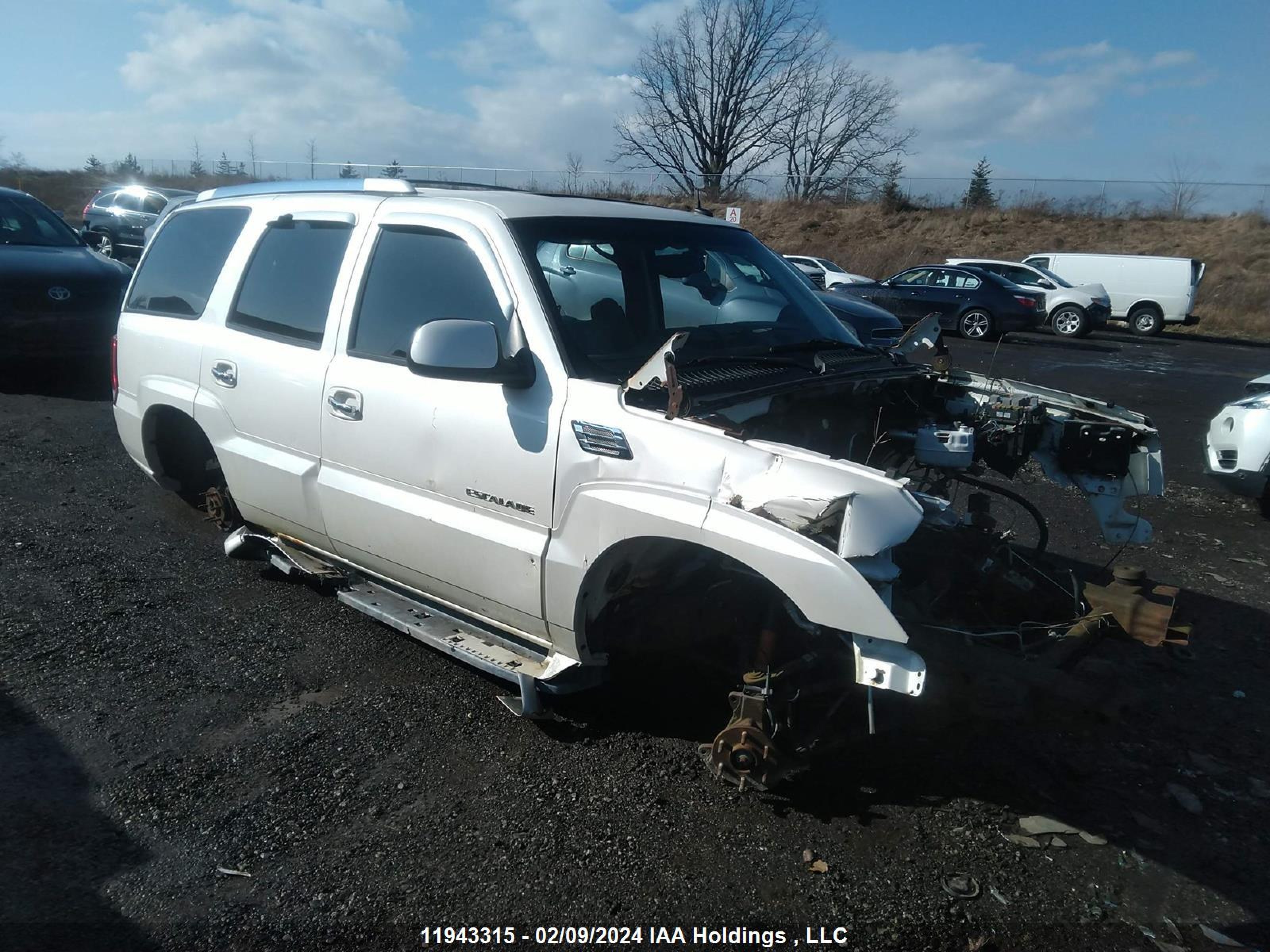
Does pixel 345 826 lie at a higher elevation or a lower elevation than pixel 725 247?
lower

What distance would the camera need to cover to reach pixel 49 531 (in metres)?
5.51

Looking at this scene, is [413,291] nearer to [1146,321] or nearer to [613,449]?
[613,449]

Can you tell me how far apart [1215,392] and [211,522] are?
43.4 feet

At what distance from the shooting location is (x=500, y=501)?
337 cm

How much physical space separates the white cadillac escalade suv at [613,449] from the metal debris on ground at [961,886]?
58cm

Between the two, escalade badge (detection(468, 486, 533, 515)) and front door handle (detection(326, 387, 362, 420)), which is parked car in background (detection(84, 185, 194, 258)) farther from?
escalade badge (detection(468, 486, 533, 515))

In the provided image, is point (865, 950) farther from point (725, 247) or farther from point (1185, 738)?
point (725, 247)

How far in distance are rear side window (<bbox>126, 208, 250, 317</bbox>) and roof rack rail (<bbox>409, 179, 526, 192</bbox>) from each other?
954mm

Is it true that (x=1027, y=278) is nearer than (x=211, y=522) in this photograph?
No

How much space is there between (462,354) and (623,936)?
1867 millimetres

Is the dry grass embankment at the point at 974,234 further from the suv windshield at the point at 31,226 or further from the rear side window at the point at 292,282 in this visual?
the rear side window at the point at 292,282

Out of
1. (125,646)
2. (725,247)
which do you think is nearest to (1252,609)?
(725,247)

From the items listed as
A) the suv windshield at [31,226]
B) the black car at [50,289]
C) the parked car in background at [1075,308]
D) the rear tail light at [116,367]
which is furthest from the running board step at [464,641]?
the parked car in background at [1075,308]

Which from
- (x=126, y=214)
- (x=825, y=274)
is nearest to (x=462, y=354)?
(x=825, y=274)
